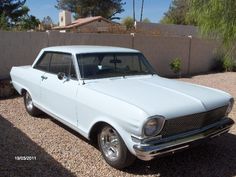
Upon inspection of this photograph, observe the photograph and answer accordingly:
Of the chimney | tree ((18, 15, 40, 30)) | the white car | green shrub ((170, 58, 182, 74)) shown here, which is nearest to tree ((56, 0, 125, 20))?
the chimney

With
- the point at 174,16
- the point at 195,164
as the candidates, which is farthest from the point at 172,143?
the point at 174,16

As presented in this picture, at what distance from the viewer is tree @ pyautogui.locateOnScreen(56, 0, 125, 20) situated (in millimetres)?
49625

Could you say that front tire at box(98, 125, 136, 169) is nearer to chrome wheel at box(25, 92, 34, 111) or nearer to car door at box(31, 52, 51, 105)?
car door at box(31, 52, 51, 105)

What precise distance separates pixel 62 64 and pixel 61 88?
60 cm

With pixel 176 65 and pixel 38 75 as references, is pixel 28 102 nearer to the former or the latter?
pixel 38 75

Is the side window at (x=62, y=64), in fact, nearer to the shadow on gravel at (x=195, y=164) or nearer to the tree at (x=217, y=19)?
the shadow on gravel at (x=195, y=164)

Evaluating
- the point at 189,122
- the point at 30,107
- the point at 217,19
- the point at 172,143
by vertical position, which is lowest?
the point at 30,107

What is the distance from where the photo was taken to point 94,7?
49656 millimetres

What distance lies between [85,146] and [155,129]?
5.48 feet

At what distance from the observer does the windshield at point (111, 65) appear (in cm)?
514

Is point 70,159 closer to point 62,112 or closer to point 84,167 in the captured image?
point 84,167

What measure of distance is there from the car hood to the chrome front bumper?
0.95 ft

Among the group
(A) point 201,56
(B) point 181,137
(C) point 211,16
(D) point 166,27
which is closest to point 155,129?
(B) point 181,137

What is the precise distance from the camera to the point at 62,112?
17.2 ft
